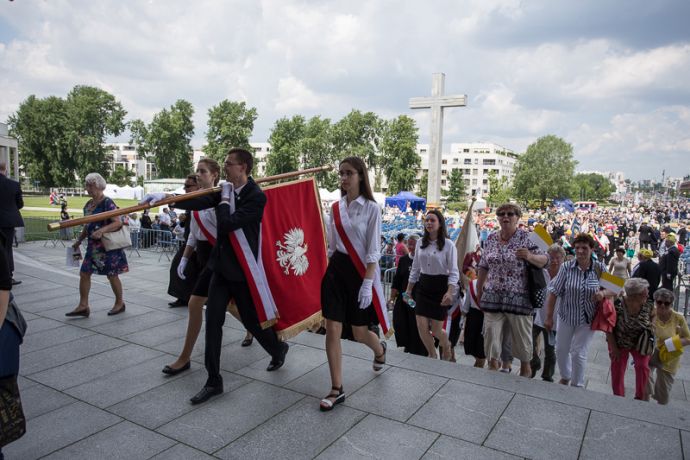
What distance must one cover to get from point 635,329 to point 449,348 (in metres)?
1.85

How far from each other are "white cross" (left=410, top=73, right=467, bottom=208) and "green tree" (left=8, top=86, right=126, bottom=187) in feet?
208

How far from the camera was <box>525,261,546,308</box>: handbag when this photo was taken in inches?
174

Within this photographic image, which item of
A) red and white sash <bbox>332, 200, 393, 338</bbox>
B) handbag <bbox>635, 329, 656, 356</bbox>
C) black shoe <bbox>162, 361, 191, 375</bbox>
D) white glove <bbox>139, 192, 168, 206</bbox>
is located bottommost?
black shoe <bbox>162, 361, 191, 375</bbox>

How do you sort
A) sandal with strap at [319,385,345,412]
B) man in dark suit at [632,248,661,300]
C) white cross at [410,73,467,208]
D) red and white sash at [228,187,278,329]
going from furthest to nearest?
white cross at [410,73,467,208] < man in dark suit at [632,248,661,300] < red and white sash at [228,187,278,329] < sandal with strap at [319,385,345,412]

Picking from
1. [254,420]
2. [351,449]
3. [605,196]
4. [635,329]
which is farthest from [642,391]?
[605,196]

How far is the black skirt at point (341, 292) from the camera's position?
140 inches

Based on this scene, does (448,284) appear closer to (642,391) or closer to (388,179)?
(642,391)

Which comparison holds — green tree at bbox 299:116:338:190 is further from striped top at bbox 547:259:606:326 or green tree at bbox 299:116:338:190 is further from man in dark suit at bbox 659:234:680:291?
striped top at bbox 547:259:606:326

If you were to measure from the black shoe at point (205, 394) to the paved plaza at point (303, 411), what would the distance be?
0.15 ft

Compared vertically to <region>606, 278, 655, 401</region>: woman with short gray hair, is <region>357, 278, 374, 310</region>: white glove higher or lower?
higher

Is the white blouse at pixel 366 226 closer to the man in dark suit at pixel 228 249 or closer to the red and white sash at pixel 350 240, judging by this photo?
the red and white sash at pixel 350 240

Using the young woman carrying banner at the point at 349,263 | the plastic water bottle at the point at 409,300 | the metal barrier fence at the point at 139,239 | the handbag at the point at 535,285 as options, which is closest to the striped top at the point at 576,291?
the handbag at the point at 535,285

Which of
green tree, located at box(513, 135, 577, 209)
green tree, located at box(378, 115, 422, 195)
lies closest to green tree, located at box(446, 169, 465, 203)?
green tree, located at box(513, 135, 577, 209)

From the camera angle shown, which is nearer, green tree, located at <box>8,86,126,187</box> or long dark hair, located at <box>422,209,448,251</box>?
long dark hair, located at <box>422,209,448,251</box>
